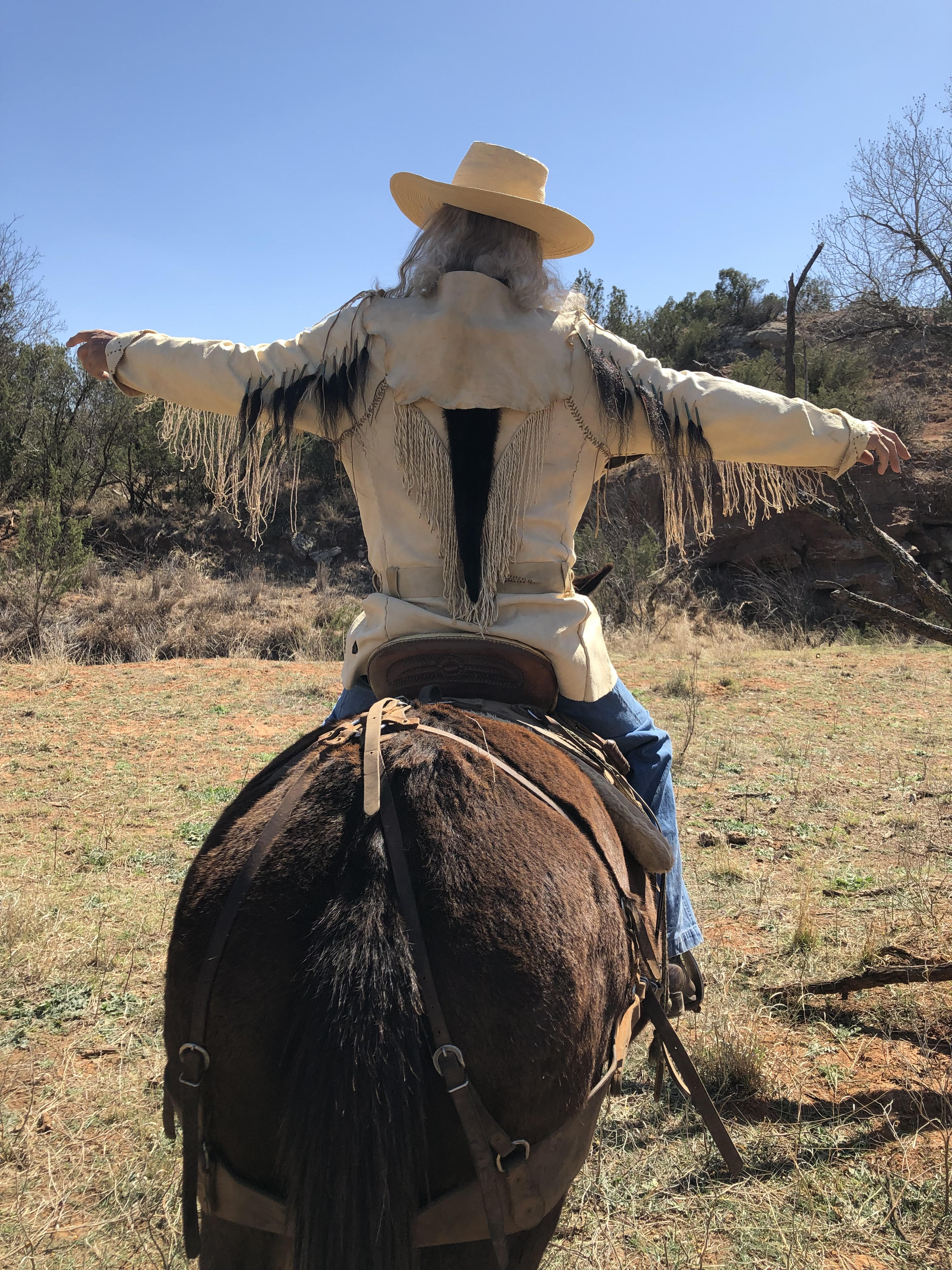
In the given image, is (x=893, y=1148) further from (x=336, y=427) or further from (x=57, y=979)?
(x=57, y=979)

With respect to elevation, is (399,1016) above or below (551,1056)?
above

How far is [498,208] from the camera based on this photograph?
7.18ft

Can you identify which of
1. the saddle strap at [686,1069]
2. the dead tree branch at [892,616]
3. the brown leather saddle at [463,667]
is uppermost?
the dead tree branch at [892,616]

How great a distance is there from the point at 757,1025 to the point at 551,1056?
250 cm

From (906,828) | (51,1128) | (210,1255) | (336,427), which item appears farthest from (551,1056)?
(906,828)

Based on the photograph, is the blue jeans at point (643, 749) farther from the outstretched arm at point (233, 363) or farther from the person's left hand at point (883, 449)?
the person's left hand at point (883, 449)

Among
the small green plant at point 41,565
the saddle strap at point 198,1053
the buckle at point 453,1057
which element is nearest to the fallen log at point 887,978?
the buckle at point 453,1057

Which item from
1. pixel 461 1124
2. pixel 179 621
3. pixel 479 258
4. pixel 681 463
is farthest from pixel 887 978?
pixel 179 621

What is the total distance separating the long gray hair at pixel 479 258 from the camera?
2.18 metres

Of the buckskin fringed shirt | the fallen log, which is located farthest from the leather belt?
the fallen log

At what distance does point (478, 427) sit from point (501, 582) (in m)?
0.39

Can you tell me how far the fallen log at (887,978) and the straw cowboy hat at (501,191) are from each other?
286 cm

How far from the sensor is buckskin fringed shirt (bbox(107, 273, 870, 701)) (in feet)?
6.79

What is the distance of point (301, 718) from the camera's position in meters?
8.53
